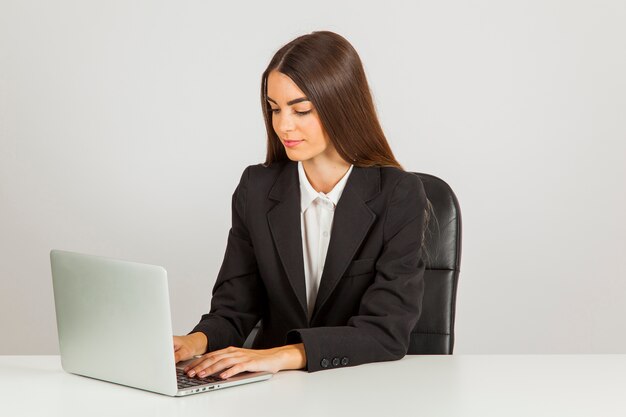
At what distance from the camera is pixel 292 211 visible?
2.68m

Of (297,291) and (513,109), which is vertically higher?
(513,109)

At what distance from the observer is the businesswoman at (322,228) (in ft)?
8.14

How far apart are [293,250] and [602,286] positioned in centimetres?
211

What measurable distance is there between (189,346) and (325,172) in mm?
615

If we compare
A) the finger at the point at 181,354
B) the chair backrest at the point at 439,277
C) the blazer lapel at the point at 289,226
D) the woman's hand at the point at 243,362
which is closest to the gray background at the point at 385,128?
the chair backrest at the point at 439,277

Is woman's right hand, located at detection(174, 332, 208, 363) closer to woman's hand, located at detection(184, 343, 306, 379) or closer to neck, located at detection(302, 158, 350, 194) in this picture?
woman's hand, located at detection(184, 343, 306, 379)

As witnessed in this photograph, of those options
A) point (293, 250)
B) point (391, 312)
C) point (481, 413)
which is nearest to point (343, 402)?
point (481, 413)

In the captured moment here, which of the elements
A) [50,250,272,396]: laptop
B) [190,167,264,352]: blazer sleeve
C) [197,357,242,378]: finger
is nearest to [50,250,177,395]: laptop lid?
[50,250,272,396]: laptop

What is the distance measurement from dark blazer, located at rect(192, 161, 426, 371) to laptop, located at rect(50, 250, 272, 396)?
1.36 ft

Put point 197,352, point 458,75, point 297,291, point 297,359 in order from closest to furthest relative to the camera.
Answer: point 297,359 < point 197,352 < point 297,291 < point 458,75

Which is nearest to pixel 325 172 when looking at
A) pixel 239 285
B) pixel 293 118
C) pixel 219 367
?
pixel 293 118

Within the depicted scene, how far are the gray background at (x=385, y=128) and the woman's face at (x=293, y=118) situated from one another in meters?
1.68

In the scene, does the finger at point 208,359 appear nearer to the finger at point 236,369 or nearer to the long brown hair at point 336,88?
the finger at point 236,369

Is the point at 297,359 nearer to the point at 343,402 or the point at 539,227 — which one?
the point at 343,402
